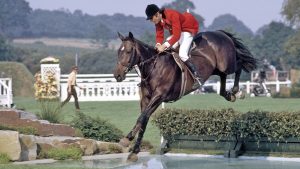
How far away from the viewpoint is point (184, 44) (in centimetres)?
1540

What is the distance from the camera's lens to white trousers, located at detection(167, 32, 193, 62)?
15.3 m

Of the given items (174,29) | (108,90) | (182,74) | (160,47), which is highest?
(174,29)

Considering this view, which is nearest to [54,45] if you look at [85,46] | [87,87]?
[85,46]

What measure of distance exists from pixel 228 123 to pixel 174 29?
3.22m

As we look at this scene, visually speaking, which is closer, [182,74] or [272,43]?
[182,74]

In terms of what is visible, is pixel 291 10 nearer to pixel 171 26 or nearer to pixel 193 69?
pixel 193 69

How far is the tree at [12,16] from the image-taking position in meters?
180

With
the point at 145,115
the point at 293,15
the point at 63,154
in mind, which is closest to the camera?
the point at 145,115

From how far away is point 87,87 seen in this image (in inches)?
1724

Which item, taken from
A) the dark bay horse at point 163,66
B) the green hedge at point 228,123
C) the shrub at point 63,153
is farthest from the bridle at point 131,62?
the shrub at point 63,153

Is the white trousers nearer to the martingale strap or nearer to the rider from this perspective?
the rider

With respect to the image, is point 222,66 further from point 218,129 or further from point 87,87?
point 87,87

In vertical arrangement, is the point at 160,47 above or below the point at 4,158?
above

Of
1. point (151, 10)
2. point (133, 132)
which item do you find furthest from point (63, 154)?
point (151, 10)
